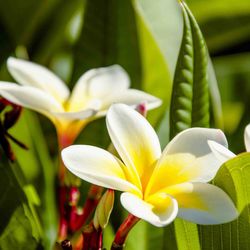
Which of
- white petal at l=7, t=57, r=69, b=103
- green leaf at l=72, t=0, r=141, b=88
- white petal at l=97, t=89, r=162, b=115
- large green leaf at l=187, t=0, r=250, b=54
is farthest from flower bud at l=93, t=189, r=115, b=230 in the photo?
large green leaf at l=187, t=0, r=250, b=54

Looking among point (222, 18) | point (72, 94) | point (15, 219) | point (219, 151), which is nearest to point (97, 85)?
point (72, 94)

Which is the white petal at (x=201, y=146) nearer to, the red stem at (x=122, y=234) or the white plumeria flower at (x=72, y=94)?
the red stem at (x=122, y=234)

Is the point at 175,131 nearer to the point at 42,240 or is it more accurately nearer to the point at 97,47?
the point at 42,240

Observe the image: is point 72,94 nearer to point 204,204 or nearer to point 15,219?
point 15,219

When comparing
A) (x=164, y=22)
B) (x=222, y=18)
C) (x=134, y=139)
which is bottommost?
(x=222, y=18)

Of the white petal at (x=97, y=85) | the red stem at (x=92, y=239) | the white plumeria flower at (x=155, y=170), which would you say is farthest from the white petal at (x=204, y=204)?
the white petal at (x=97, y=85)

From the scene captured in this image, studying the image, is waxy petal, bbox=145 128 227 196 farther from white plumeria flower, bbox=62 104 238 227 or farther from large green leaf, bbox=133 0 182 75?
large green leaf, bbox=133 0 182 75

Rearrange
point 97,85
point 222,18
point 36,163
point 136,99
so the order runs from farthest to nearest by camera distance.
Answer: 1. point 222,18
2. point 36,163
3. point 97,85
4. point 136,99
